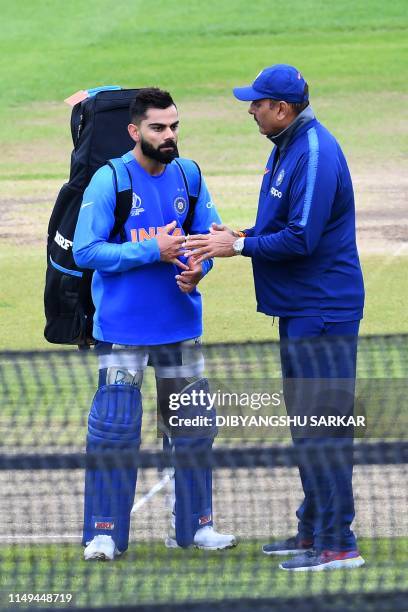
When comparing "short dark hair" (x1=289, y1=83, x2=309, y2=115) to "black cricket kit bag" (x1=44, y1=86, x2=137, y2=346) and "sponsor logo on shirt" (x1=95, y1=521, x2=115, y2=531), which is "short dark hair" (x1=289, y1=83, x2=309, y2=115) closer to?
"black cricket kit bag" (x1=44, y1=86, x2=137, y2=346)

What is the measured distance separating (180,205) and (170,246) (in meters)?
0.34

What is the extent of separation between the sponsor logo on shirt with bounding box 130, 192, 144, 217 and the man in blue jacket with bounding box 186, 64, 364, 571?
27 centimetres

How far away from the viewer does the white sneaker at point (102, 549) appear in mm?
6680

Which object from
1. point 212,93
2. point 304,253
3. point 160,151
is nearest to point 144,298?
point 160,151

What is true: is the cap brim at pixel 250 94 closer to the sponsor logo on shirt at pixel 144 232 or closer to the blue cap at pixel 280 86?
the blue cap at pixel 280 86

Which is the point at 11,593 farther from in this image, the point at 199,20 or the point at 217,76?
the point at 199,20

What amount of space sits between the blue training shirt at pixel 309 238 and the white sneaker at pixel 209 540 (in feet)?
3.28

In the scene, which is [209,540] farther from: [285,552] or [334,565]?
[334,565]

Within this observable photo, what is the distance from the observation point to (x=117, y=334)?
23.2 feet

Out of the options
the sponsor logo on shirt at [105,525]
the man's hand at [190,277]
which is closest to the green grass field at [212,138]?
the sponsor logo on shirt at [105,525]

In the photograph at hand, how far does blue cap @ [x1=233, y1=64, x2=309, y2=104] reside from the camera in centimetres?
695

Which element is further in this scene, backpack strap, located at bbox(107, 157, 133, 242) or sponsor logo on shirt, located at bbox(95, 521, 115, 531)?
backpack strap, located at bbox(107, 157, 133, 242)

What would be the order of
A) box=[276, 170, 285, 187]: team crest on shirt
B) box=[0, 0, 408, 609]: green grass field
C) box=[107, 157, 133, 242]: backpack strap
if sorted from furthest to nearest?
box=[107, 157, 133, 242]: backpack strap → box=[276, 170, 285, 187]: team crest on shirt → box=[0, 0, 408, 609]: green grass field

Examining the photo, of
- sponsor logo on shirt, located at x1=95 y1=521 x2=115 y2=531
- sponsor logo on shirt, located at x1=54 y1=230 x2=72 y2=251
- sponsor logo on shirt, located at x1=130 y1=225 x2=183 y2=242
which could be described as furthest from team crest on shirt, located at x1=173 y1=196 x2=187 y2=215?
sponsor logo on shirt, located at x1=95 y1=521 x2=115 y2=531
